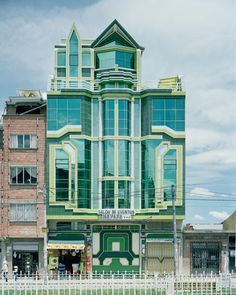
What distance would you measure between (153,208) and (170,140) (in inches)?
192

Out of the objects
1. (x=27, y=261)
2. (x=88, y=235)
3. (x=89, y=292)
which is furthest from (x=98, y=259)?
(x=89, y=292)

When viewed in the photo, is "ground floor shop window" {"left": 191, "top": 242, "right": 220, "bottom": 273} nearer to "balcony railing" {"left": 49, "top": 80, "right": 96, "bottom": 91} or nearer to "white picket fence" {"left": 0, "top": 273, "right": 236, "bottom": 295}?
"balcony railing" {"left": 49, "top": 80, "right": 96, "bottom": 91}

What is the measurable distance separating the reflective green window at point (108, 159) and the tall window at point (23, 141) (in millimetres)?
4929

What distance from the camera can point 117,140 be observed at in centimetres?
4362

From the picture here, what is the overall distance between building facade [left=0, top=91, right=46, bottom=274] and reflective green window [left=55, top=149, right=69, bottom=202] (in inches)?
40.7

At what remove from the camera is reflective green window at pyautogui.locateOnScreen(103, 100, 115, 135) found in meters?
43.7

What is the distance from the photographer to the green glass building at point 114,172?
42.7m

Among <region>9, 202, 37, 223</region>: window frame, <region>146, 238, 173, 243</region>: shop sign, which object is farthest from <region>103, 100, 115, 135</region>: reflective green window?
<region>146, 238, 173, 243</region>: shop sign

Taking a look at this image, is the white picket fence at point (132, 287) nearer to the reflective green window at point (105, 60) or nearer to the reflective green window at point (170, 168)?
the reflective green window at point (170, 168)

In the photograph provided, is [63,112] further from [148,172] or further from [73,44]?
[148,172]

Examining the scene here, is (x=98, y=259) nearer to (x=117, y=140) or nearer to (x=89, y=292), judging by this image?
(x=117, y=140)

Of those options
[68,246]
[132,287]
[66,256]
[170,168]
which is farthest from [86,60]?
[132,287]

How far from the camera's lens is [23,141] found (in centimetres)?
4309

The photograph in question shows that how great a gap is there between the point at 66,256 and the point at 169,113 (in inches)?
481
